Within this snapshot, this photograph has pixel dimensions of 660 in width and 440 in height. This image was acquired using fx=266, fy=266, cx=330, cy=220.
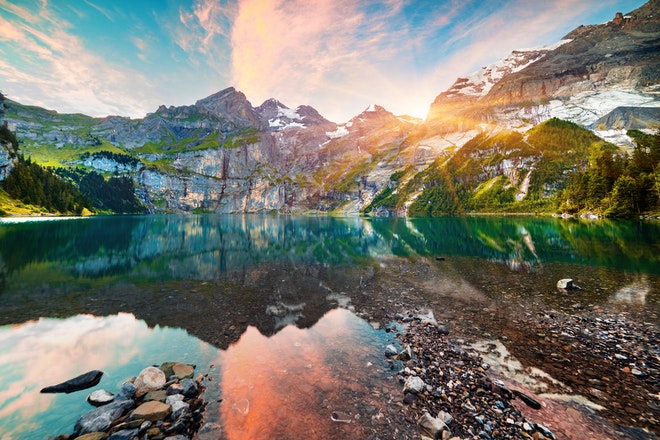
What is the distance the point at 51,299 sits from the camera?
894 inches

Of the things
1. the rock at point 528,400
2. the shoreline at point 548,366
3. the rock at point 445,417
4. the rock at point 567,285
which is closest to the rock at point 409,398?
the shoreline at point 548,366

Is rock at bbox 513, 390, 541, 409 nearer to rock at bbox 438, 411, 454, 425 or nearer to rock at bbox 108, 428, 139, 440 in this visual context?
rock at bbox 438, 411, 454, 425

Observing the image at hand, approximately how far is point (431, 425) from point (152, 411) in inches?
380

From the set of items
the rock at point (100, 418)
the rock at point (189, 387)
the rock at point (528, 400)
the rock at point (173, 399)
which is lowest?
the rock at point (189, 387)

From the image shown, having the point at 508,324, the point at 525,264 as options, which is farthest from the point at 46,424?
the point at 525,264

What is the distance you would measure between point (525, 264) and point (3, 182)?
207205 millimetres

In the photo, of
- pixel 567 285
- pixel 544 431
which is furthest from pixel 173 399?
pixel 567 285

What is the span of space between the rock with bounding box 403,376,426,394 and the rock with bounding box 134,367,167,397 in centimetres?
1019

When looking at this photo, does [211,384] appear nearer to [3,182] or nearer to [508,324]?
[508,324]

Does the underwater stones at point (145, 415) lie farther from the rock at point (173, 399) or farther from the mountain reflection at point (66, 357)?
the mountain reflection at point (66, 357)

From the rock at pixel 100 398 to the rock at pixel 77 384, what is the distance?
139 centimetres

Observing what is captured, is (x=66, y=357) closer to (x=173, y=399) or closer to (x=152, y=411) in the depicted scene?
(x=173, y=399)

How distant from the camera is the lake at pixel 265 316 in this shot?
1049 centimetres

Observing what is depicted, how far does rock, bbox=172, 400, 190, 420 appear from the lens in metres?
9.53
